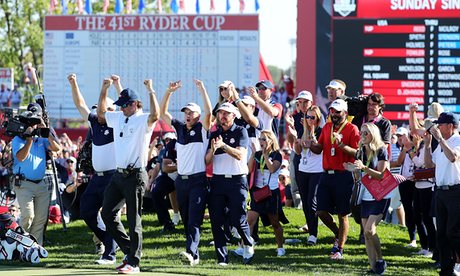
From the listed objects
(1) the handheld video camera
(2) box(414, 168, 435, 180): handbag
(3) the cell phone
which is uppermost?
(3) the cell phone

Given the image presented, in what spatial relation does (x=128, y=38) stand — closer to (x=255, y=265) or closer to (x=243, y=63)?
(x=243, y=63)

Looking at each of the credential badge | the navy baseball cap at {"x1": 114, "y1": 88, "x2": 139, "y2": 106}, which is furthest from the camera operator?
the credential badge

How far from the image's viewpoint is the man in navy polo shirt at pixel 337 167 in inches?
508

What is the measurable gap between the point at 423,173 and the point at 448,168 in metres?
1.35

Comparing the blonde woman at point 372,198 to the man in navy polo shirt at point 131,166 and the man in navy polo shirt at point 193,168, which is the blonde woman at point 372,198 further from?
the man in navy polo shirt at point 131,166

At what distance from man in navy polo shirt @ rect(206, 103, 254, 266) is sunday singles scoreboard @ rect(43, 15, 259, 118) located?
15.7 meters

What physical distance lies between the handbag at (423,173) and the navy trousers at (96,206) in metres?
4.08

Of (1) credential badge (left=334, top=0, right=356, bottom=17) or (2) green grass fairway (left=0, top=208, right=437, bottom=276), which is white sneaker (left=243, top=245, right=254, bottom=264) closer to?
(2) green grass fairway (left=0, top=208, right=437, bottom=276)

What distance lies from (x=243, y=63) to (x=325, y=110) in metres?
8.34

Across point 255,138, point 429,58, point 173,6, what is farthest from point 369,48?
point 173,6

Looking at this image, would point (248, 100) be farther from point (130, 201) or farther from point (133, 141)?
point (130, 201)

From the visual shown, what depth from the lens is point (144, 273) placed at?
11.9m

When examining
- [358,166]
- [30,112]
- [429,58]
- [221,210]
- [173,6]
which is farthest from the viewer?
[173,6]

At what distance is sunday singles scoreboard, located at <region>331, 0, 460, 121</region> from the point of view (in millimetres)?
19969
